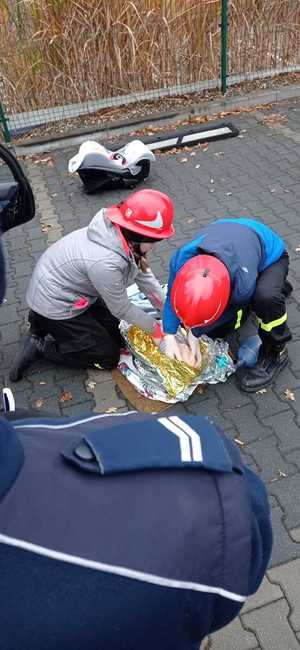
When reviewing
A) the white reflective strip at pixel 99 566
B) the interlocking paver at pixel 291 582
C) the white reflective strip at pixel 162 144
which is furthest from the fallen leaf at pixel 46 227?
the white reflective strip at pixel 99 566

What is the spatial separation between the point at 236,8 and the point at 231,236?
5.15 meters

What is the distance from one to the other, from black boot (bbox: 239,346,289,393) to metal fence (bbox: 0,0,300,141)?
4818mm

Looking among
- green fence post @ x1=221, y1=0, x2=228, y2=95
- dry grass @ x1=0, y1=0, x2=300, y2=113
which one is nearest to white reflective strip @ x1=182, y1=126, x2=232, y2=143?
green fence post @ x1=221, y1=0, x2=228, y2=95

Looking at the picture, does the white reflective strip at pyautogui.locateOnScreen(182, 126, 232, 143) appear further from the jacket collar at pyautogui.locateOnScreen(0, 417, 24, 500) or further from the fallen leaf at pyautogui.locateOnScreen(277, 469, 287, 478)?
the jacket collar at pyautogui.locateOnScreen(0, 417, 24, 500)

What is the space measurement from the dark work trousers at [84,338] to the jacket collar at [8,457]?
241 cm

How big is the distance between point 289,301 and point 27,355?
183cm

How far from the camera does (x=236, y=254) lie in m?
2.64

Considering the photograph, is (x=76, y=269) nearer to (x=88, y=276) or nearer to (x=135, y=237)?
(x=88, y=276)

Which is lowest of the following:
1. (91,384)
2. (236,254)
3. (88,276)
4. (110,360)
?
(91,384)

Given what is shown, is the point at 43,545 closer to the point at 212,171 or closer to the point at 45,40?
the point at 212,171

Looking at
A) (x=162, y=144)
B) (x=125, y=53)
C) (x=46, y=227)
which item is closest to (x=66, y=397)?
(x=46, y=227)

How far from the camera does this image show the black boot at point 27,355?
10.9 ft

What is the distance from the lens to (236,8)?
6.49 m

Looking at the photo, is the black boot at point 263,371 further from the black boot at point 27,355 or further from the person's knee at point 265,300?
the black boot at point 27,355
